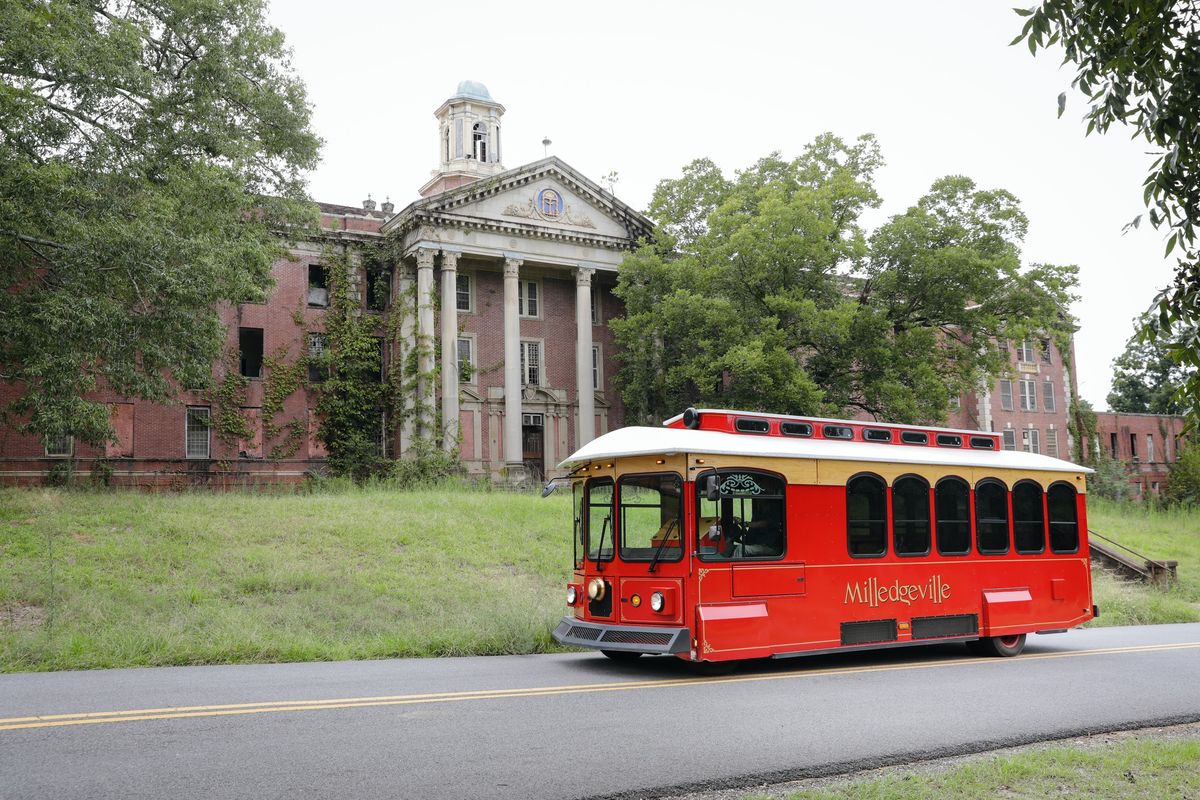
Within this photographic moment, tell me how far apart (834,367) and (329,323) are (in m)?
20.2

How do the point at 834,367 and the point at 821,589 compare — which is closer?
the point at 821,589

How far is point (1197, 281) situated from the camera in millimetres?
6426

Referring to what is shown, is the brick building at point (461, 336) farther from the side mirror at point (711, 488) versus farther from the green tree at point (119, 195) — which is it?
the side mirror at point (711, 488)

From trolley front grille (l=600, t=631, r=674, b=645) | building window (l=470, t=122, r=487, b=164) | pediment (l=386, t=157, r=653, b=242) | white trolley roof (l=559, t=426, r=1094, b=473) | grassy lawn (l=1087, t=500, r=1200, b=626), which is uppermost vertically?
building window (l=470, t=122, r=487, b=164)

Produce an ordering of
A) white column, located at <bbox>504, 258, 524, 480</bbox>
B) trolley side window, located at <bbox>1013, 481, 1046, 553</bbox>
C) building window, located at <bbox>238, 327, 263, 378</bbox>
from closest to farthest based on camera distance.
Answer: trolley side window, located at <bbox>1013, 481, 1046, 553</bbox> → building window, located at <bbox>238, 327, 263, 378</bbox> → white column, located at <bbox>504, 258, 524, 480</bbox>

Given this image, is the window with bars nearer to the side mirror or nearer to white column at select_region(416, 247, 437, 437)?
white column at select_region(416, 247, 437, 437)

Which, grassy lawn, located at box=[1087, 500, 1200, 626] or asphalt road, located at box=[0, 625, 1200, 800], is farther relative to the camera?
grassy lawn, located at box=[1087, 500, 1200, 626]

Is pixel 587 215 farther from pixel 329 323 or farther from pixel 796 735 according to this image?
pixel 796 735

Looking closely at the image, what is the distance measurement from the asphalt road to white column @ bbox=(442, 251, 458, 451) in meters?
28.0

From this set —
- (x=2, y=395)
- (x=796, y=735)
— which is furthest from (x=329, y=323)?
(x=796, y=735)

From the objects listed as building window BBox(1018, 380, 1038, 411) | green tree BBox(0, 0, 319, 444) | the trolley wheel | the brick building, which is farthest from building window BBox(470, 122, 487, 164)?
the trolley wheel

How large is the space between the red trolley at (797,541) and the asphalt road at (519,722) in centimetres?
57

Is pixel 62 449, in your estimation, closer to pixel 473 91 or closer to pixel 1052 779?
pixel 473 91

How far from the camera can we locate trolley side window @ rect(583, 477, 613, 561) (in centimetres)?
1222
